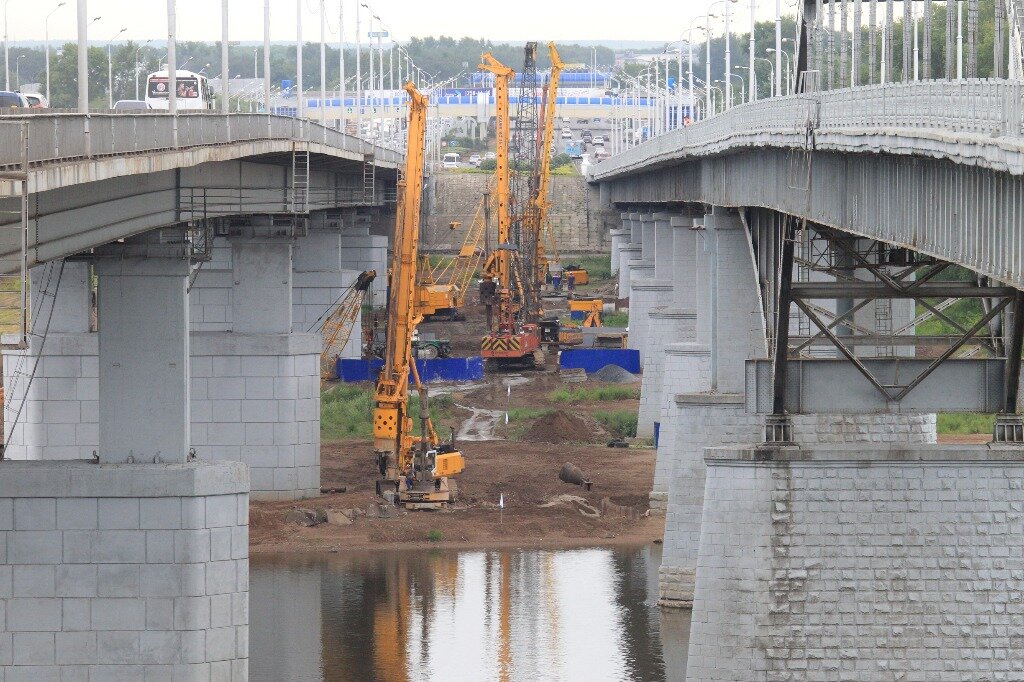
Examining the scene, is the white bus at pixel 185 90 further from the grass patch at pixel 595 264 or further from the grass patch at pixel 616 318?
the grass patch at pixel 595 264

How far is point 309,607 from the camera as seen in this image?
4588cm

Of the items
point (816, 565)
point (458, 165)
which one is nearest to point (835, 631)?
point (816, 565)

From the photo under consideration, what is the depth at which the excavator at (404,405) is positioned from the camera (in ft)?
195

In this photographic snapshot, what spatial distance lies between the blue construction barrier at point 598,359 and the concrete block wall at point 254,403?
38.9 meters

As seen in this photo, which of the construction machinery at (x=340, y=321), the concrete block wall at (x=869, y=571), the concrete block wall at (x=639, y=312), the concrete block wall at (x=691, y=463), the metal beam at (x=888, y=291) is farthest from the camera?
the concrete block wall at (x=639, y=312)

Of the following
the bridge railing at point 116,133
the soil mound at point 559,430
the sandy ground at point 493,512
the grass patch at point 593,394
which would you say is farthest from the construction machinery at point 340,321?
the bridge railing at point 116,133

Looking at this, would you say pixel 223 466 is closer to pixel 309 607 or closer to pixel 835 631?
pixel 835 631

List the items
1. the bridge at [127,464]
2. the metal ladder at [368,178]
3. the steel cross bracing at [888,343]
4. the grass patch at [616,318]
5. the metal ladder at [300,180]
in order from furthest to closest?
the grass patch at [616,318], the metal ladder at [368,178], the metal ladder at [300,180], the steel cross bracing at [888,343], the bridge at [127,464]

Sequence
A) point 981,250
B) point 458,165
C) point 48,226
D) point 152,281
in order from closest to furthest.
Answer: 1. point 981,250
2. point 48,226
3. point 152,281
4. point 458,165

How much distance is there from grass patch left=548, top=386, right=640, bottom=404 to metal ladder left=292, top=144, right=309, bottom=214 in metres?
31.2

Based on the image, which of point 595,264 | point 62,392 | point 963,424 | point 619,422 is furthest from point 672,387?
point 595,264

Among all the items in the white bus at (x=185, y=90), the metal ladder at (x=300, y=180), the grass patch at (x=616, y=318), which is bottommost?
the grass patch at (x=616, y=318)

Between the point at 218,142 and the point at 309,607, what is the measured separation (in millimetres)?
12075

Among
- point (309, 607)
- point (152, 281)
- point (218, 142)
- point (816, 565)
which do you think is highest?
point (218, 142)
